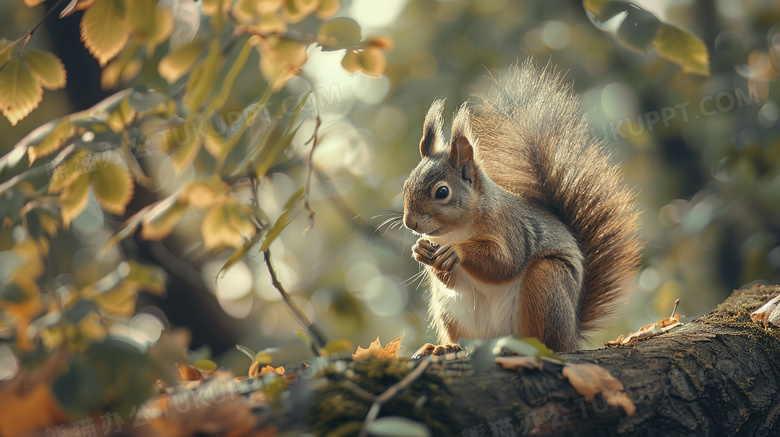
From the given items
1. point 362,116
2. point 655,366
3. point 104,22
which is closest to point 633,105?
point 362,116

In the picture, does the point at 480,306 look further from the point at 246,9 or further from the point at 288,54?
the point at 246,9

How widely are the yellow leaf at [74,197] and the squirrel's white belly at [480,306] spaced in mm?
1031

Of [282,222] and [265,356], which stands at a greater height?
[282,222]

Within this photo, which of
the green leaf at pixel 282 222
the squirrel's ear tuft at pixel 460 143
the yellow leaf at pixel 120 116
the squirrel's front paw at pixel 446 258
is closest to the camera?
the green leaf at pixel 282 222

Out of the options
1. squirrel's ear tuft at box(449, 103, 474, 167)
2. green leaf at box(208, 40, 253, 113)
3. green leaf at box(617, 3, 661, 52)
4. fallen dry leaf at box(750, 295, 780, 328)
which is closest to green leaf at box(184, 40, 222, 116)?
green leaf at box(208, 40, 253, 113)

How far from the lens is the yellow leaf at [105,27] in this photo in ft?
3.31

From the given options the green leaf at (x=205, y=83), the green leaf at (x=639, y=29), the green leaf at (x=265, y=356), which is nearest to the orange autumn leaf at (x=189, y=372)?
the green leaf at (x=265, y=356)

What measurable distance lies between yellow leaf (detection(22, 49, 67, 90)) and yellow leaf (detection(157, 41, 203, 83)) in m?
A: 0.21

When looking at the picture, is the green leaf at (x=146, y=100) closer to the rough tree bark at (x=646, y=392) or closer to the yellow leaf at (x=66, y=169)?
the yellow leaf at (x=66, y=169)

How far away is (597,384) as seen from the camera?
3.47 feet

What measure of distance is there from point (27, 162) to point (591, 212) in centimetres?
161

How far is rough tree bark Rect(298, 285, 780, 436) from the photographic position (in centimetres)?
98

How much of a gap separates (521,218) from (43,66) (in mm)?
1333

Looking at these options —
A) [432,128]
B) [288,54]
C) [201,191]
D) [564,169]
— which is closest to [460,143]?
[432,128]
